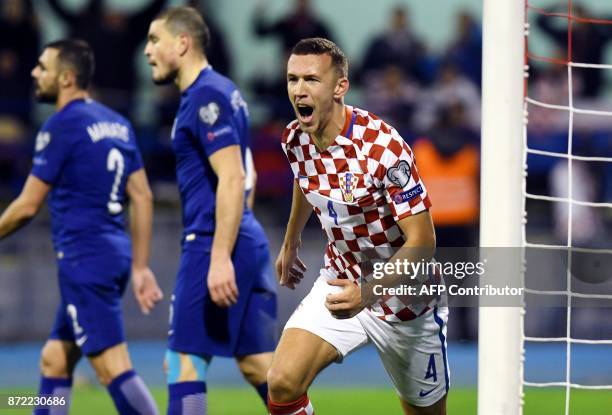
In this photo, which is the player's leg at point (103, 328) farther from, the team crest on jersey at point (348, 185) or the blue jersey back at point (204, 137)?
the team crest on jersey at point (348, 185)

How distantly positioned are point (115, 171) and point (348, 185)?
6.02 ft

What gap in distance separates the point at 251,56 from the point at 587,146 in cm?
379

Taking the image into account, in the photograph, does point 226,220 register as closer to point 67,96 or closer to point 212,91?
point 212,91

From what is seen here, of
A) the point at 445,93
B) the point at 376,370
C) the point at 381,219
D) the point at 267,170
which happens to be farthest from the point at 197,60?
the point at 445,93

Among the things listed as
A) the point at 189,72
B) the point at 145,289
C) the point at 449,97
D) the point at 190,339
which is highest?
the point at 449,97

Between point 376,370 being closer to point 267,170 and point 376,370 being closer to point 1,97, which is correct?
point 267,170

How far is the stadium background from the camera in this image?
34.5 ft

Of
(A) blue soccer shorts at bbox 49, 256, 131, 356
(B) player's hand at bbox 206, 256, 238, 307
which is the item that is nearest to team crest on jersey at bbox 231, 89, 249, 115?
(B) player's hand at bbox 206, 256, 238, 307

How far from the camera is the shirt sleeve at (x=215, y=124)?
5.25 m

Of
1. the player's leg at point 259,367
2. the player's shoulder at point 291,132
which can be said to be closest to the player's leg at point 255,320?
the player's leg at point 259,367

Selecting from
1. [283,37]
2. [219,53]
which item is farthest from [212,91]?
[283,37]

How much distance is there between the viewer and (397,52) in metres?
12.6

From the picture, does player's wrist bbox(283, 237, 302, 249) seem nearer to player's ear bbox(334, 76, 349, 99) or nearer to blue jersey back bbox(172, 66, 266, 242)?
blue jersey back bbox(172, 66, 266, 242)

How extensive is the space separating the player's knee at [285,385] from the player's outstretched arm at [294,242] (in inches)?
24.2
